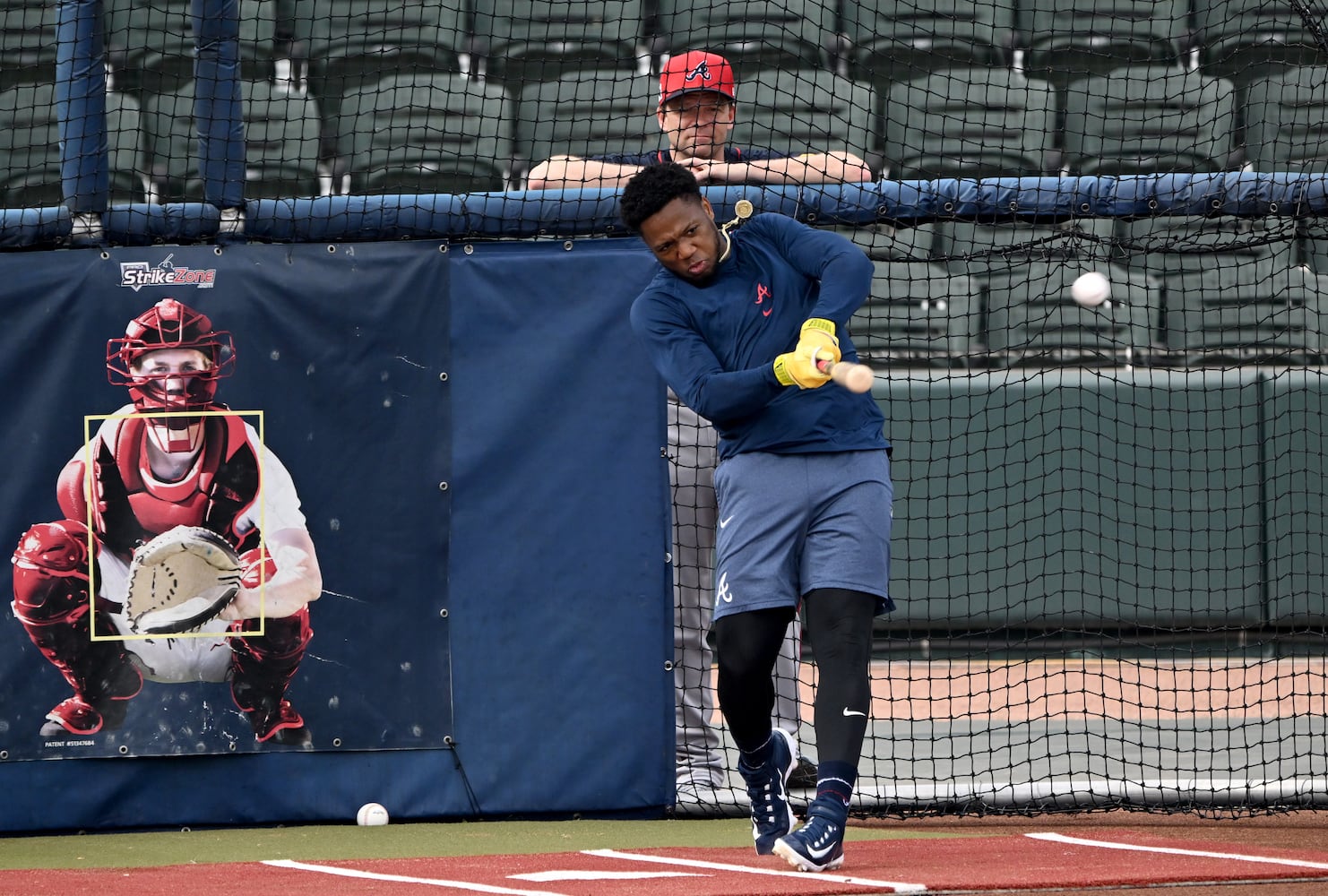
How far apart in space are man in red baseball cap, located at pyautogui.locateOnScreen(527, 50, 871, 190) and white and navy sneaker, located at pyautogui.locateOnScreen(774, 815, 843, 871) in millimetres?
2392

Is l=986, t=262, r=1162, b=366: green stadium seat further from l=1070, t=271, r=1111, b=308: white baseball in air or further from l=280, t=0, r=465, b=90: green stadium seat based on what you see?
l=280, t=0, r=465, b=90: green stadium seat

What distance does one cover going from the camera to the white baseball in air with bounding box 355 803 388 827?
511cm

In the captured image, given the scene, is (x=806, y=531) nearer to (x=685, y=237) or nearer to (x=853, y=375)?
(x=853, y=375)

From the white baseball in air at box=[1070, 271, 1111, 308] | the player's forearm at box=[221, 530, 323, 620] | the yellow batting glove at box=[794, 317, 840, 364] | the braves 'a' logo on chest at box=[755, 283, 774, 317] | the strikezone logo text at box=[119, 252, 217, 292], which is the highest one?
the white baseball in air at box=[1070, 271, 1111, 308]

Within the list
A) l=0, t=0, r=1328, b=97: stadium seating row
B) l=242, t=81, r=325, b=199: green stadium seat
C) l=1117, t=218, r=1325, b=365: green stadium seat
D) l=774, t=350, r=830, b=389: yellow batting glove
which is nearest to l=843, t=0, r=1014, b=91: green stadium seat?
l=0, t=0, r=1328, b=97: stadium seating row

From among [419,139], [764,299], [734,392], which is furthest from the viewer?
[419,139]

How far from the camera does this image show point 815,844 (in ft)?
12.5

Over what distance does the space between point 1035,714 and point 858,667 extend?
12.1ft

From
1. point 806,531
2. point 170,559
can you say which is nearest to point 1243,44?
point 806,531

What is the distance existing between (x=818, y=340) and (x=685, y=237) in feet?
1.63

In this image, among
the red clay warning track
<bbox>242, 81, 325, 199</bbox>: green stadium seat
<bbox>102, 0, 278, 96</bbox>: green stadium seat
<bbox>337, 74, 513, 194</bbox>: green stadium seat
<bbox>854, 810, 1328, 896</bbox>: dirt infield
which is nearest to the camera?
the red clay warning track

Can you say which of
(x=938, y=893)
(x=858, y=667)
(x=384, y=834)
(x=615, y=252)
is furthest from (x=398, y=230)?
(x=938, y=893)

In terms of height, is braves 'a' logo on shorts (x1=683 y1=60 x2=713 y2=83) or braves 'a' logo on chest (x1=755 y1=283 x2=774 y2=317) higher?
braves 'a' logo on shorts (x1=683 y1=60 x2=713 y2=83)

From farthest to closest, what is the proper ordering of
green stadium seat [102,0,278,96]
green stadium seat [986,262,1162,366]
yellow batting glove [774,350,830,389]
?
green stadium seat [102,0,278,96]
green stadium seat [986,262,1162,366]
yellow batting glove [774,350,830,389]
